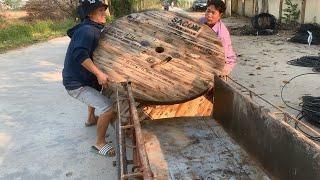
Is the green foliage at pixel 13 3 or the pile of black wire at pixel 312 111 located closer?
the pile of black wire at pixel 312 111

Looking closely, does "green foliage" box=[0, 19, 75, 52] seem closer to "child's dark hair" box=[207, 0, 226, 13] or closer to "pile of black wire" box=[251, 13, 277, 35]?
"pile of black wire" box=[251, 13, 277, 35]

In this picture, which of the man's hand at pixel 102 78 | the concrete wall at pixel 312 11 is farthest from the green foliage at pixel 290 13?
the man's hand at pixel 102 78

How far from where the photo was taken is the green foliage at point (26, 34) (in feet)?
55.1

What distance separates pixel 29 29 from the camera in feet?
66.1

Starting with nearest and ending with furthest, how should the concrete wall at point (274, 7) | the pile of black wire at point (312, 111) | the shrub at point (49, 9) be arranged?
the pile of black wire at point (312, 111), the concrete wall at point (274, 7), the shrub at point (49, 9)

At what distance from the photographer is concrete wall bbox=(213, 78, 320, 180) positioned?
2871mm

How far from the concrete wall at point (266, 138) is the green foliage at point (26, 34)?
40.3ft

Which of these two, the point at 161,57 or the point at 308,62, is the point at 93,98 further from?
the point at 308,62

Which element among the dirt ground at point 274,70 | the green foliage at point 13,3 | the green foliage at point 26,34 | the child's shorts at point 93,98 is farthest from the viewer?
the green foliage at point 13,3

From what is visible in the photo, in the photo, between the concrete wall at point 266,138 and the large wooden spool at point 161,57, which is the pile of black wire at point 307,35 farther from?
the concrete wall at point 266,138

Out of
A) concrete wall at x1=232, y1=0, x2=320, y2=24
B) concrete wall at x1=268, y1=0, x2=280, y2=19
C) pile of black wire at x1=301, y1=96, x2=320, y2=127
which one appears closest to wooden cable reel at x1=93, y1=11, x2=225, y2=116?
pile of black wire at x1=301, y1=96, x2=320, y2=127

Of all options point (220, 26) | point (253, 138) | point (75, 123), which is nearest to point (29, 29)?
point (75, 123)

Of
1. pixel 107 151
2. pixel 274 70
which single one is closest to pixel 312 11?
pixel 274 70

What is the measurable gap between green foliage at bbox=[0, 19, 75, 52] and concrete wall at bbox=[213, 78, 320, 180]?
1229cm
